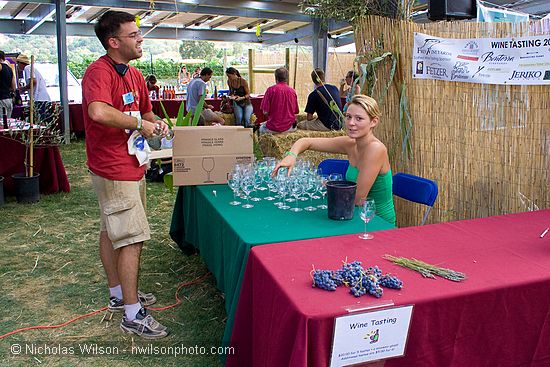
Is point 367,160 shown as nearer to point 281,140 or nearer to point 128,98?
point 128,98

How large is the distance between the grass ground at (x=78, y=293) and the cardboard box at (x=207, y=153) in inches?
29.5

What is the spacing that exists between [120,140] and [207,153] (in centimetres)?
68

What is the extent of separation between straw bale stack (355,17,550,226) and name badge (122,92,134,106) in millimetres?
1946

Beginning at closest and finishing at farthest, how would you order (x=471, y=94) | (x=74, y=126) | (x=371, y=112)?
1. (x=371, y=112)
2. (x=471, y=94)
3. (x=74, y=126)

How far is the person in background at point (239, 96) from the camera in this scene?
9.26 meters

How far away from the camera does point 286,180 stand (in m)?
2.50

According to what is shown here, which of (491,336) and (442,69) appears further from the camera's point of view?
(442,69)

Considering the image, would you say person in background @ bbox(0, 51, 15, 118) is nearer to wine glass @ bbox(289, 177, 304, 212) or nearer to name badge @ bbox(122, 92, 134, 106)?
name badge @ bbox(122, 92, 134, 106)

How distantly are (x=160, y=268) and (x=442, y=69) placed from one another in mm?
2435

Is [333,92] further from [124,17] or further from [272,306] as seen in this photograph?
[272,306]

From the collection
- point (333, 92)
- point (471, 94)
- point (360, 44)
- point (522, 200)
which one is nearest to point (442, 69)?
point (471, 94)

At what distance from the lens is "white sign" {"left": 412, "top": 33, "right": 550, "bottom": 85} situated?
295 cm

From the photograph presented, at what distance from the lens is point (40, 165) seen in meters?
5.61

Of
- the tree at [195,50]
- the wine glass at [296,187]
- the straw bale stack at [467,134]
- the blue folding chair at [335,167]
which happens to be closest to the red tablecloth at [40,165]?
the blue folding chair at [335,167]
